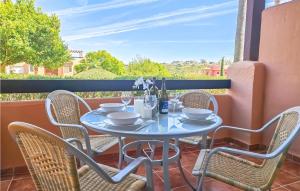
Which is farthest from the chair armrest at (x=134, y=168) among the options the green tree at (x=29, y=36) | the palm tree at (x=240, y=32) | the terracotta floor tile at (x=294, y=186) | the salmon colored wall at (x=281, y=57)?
the palm tree at (x=240, y=32)

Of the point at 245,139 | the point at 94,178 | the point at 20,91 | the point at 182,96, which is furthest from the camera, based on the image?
the point at 245,139

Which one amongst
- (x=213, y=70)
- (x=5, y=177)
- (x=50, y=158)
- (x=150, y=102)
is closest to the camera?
(x=50, y=158)

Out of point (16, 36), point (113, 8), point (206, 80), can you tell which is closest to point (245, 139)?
point (206, 80)

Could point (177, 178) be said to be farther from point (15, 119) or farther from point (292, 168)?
point (15, 119)

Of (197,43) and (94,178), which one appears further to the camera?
(197,43)

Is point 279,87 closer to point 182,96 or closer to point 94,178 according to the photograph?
point 182,96

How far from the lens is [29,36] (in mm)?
3738

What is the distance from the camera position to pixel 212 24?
5.58 meters

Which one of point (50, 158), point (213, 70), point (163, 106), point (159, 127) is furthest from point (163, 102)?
point (213, 70)

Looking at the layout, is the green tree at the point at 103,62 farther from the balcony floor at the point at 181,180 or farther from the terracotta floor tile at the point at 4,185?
the terracotta floor tile at the point at 4,185

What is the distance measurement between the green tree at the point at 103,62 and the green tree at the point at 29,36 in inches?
12.2

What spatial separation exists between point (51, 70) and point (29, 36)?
0.81 metres

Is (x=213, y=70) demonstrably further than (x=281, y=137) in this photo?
Yes

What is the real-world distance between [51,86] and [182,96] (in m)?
1.41
